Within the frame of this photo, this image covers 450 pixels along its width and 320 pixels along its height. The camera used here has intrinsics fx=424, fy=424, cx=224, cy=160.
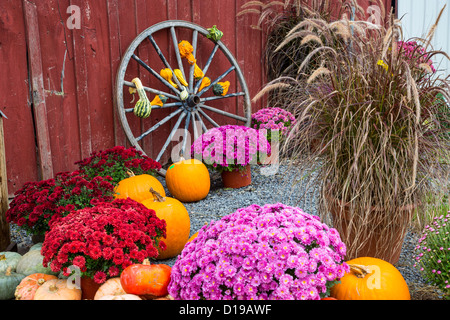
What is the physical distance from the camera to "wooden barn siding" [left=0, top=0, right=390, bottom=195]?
2486 mm

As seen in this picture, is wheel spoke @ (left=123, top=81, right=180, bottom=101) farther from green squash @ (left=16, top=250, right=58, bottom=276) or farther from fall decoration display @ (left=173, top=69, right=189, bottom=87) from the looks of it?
green squash @ (left=16, top=250, right=58, bottom=276)

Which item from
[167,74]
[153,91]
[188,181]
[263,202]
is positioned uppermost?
[167,74]

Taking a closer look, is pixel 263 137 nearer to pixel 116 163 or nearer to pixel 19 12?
pixel 116 163

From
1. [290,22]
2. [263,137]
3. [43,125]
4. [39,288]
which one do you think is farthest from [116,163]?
[290,22]

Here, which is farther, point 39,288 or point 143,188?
point 143,188

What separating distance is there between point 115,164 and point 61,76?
2.62 feet

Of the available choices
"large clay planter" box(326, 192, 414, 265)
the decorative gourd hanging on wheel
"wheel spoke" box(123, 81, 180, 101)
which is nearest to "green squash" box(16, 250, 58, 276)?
"large clay planter" box(326, 192, 414, 265)

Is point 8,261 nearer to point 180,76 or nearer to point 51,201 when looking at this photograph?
point 51,201

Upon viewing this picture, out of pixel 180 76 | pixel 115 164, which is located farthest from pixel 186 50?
pixel 115 164

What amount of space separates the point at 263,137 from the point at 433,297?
1.80 metres

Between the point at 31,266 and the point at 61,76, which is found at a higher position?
the point at 61,76

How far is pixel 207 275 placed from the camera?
1190 mm

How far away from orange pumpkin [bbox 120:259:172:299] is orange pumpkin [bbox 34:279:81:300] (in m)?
0.20

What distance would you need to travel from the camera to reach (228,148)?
295cm
